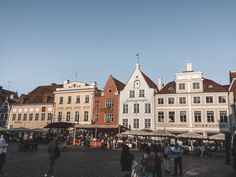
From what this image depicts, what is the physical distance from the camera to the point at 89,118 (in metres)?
47.0

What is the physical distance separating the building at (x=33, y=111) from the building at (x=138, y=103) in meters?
15.6

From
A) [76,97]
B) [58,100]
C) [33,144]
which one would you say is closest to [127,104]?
[76,97]

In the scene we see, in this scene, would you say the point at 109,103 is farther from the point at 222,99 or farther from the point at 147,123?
the point at 222,99

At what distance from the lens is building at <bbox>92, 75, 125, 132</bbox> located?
149ft

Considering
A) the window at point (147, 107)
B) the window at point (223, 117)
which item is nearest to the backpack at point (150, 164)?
the window at point (223, 117)

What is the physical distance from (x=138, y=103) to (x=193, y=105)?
9140mm

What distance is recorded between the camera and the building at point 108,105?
45375 mm

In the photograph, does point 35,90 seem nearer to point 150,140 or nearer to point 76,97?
point 76,97

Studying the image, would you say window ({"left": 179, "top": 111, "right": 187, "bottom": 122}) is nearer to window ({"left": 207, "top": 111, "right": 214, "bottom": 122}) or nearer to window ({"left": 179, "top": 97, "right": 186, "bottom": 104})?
window ({"left": 179, "top": 97, "right": 186, "bottom": 104})

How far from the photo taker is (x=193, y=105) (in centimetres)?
4075

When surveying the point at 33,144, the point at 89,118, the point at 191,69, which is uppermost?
the point at 191,69

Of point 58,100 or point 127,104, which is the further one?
point 58,100

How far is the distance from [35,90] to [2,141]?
47894 mm

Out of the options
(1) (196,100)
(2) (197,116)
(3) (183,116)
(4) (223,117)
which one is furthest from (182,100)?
(4) (223,117)
